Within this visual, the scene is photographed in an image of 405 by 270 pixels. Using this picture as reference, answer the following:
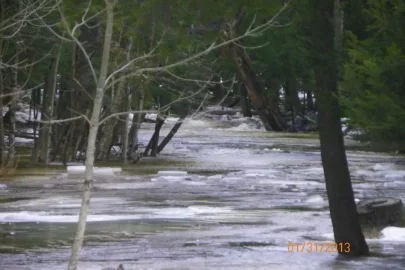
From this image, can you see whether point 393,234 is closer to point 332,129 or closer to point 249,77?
point 332,129

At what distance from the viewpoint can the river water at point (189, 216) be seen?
11992 mm

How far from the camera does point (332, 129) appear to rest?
11.7m

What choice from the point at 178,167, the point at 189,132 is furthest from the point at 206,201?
the point at 189,132

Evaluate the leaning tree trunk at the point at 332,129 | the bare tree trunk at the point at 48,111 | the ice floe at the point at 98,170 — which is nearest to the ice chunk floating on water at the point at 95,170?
the ice floe at the point at 98,170

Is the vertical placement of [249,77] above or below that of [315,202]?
above

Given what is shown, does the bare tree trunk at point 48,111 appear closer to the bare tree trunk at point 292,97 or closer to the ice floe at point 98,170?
the ice floe at point 98,170

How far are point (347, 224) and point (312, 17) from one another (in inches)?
101

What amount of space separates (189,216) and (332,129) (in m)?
5.02

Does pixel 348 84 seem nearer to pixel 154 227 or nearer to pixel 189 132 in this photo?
pixel 154 227

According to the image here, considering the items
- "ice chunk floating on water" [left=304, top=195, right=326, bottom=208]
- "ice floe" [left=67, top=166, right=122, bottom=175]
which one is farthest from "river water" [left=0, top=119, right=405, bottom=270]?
"ice floe" [left=67, top=166, right=122, bottom=175]

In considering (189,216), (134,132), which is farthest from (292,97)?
(189,216)

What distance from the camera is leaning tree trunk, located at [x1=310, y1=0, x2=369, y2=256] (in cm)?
1125

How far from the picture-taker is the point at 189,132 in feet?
168

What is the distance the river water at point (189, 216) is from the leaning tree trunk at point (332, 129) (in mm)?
366
